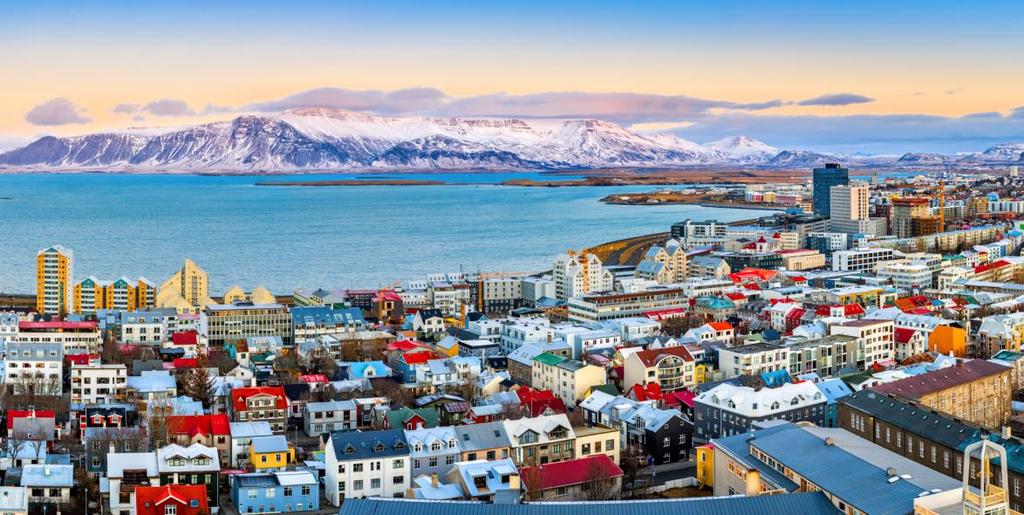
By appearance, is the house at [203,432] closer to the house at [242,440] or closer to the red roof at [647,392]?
the house at [242,440]

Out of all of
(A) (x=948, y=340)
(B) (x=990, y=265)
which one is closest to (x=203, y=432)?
(A) (x=948, y=340)

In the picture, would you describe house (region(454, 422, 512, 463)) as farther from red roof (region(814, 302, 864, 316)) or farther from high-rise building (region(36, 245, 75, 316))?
high-rise building (region(36, 245, 75, 316))

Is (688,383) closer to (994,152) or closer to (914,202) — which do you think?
(914,202)

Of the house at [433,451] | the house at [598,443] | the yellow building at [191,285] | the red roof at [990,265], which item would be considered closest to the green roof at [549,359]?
the house at [598,443]

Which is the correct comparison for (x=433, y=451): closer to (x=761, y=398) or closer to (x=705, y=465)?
(x=705, y=465)

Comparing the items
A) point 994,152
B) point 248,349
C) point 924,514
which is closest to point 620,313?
point 248,349
